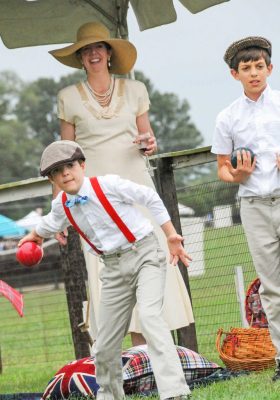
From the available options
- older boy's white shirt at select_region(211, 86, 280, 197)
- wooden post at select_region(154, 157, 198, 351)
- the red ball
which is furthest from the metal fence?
the red ball

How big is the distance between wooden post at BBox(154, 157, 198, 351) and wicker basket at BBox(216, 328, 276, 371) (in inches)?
24.8

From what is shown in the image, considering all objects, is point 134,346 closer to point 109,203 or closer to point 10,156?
point 109,203

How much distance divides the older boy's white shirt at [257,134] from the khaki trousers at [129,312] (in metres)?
0.68

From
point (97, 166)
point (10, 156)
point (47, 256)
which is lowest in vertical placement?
point (97, 166)

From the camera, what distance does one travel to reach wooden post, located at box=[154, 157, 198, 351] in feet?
25.9

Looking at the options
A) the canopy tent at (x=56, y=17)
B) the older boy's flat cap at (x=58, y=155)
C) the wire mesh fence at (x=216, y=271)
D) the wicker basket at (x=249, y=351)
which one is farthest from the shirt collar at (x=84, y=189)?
the wire mesh fence at (x=216, y=271)

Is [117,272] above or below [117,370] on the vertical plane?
above

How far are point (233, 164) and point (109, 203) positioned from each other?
0.74 m

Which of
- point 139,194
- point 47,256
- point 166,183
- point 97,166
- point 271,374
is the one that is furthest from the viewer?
point 47,256

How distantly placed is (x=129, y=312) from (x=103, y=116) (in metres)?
1.55

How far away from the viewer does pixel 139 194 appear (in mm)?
5859

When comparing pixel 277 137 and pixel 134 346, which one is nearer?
pixel 277 137

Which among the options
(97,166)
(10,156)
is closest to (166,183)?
(97,166)

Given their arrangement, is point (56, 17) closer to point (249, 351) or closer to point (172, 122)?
point (249, 351)
